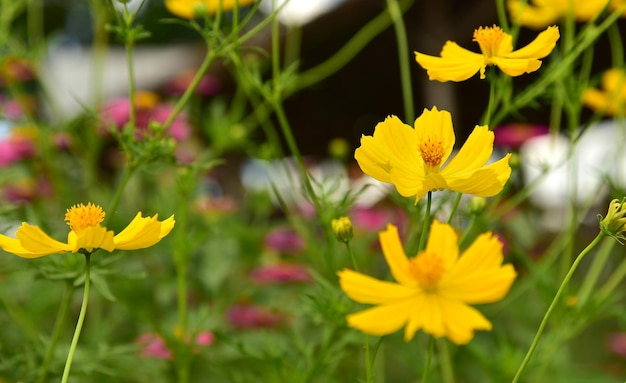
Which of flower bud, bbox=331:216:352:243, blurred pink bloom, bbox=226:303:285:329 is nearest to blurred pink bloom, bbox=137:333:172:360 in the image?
blurred pink bloom, bbox=226:303:285:329

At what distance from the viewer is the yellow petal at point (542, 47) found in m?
0.42

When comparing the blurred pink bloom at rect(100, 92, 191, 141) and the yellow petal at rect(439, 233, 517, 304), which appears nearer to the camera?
the yellow petal at rect(439, 233, 517, 304)

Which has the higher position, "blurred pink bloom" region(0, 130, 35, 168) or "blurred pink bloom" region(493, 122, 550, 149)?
"blurred pink bloom" region(0, 130, 35, 168)

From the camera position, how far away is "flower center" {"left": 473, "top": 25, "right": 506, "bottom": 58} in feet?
1.45

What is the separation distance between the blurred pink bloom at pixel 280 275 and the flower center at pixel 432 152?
76 cm

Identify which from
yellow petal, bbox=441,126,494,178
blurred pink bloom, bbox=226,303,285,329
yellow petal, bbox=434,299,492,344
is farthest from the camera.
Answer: blurred pink bloom, bbox=226,303,285,329

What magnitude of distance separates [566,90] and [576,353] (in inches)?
49.4

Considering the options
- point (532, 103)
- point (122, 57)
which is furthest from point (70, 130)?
point (122, 57)

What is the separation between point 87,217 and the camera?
39 centimetres

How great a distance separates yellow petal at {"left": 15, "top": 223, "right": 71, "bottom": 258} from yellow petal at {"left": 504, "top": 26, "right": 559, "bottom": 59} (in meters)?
0.28

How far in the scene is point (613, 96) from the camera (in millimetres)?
801

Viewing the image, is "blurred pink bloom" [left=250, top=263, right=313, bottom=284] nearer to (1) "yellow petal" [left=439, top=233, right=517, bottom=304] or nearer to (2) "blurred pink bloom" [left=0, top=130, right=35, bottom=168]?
(2) "blurred pink bloom" [left=0, top=130, right=35, bottom=168]

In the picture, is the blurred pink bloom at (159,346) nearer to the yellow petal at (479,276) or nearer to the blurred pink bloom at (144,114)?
the blurred pink bloom at (144,114)

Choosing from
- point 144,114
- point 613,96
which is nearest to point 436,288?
point 613,96
